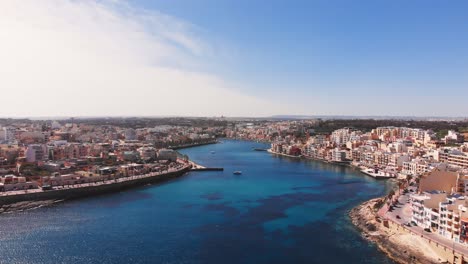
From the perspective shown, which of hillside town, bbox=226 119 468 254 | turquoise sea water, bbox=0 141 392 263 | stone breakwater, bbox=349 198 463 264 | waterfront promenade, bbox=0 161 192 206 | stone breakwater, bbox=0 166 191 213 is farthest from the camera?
waterfront promenade, bbox=0 161 192 206

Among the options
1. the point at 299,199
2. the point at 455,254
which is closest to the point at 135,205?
the point at 299,199

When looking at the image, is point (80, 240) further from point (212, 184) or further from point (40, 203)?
point (212, 184)

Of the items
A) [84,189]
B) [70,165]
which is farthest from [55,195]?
[70,165]

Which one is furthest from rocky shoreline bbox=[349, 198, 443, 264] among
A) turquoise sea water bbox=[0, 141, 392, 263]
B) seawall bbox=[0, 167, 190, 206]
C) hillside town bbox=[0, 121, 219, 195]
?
hillside town bbox=[0, 121, 219, 195]

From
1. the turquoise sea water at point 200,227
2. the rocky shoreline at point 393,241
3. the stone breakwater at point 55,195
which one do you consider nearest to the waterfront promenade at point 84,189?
the stone breakwater at point 55,195

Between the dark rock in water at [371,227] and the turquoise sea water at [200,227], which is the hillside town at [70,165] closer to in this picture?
the turquoise sea water at [200,227]

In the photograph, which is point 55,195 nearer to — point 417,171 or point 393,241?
point 393,241

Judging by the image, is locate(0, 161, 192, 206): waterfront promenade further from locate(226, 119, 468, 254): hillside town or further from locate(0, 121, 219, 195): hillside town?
locate(226, 119, 468, 254): hillside town
